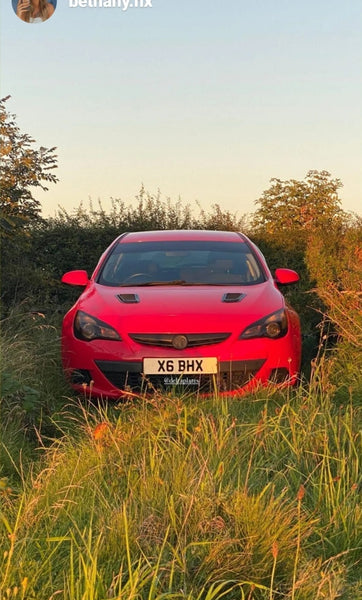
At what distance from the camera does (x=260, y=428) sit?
3.92 m

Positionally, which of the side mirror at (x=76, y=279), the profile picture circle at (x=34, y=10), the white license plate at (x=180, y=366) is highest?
the profile picture circle at (x=34, y=10)

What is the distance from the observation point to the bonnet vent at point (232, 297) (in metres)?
5.96

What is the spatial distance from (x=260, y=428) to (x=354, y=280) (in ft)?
13.5

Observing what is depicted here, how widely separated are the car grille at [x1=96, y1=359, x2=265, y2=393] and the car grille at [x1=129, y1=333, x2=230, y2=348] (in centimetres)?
20

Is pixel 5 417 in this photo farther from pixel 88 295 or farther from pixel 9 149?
pixel 9 149

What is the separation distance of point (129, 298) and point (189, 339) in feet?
2.64

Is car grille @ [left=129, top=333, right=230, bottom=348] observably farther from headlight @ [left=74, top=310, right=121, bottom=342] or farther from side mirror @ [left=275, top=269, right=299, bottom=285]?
side mirror @ [left=275, top=269, right=299, bottom=285]

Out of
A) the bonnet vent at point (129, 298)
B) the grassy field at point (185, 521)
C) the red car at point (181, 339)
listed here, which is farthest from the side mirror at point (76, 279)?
the grassy field at point (185, 521)

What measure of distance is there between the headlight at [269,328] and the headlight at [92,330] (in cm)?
105

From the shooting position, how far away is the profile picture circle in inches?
322

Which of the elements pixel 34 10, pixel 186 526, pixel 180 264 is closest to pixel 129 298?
pixel 180 264

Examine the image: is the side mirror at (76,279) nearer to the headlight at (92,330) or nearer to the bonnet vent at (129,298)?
the bonnet vent at (129,298)

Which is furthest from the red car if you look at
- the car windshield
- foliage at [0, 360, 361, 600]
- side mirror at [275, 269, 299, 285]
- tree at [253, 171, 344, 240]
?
tree at [253, 171, 344, 240]

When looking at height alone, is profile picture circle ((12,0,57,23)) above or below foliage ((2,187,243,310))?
above
